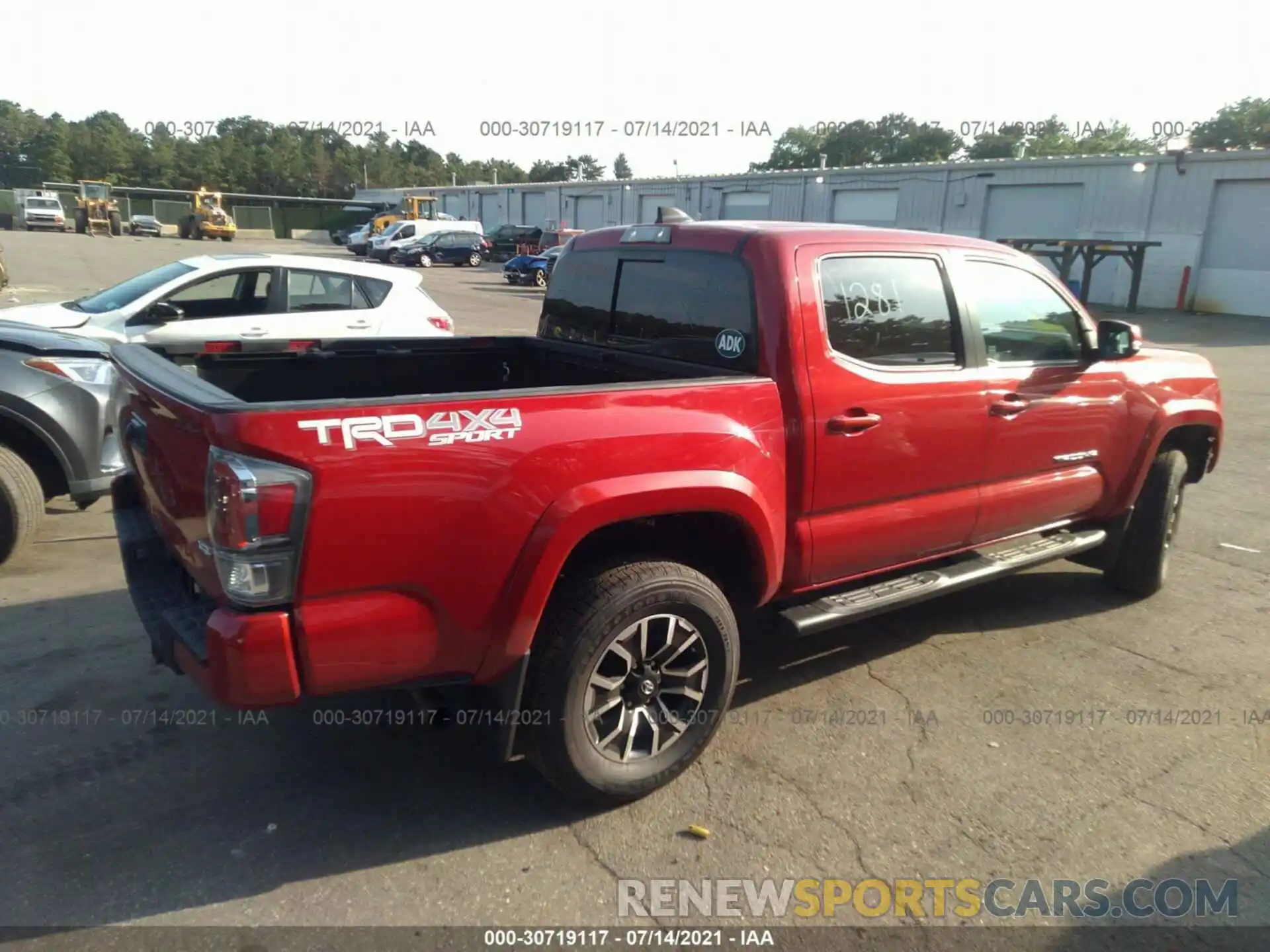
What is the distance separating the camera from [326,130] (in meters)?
106

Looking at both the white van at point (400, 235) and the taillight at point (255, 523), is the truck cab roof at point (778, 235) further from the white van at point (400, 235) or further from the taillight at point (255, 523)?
the white van at point (400, 235)

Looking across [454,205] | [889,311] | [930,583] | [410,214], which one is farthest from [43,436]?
[454,205]

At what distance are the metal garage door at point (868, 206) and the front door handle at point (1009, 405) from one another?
3082 cm

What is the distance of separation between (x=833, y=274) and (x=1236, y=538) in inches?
184

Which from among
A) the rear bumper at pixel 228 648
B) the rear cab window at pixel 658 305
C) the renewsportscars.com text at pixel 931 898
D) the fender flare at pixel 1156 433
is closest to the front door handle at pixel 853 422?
the rear cab window at pixel 658 305

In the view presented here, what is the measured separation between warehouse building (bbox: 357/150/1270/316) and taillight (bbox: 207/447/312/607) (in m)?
22.2

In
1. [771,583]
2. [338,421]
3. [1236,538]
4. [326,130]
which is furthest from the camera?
[326,130]

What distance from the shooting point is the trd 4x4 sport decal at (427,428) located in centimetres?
240

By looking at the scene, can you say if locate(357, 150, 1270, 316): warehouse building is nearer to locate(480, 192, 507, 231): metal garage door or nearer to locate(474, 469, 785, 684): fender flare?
locate(474, 469, 785, 684): fender flare

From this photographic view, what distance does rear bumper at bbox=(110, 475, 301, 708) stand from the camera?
242cm

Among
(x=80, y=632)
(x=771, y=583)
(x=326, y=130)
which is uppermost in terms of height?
(x=326, y=130)

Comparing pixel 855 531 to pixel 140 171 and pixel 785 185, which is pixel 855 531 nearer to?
pixel 785 185

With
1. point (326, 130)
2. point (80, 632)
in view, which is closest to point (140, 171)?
point (326, 130)

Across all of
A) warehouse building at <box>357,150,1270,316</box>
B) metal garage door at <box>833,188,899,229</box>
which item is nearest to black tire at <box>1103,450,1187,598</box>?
warehouse building at <box>357,150,1270,316</box>
